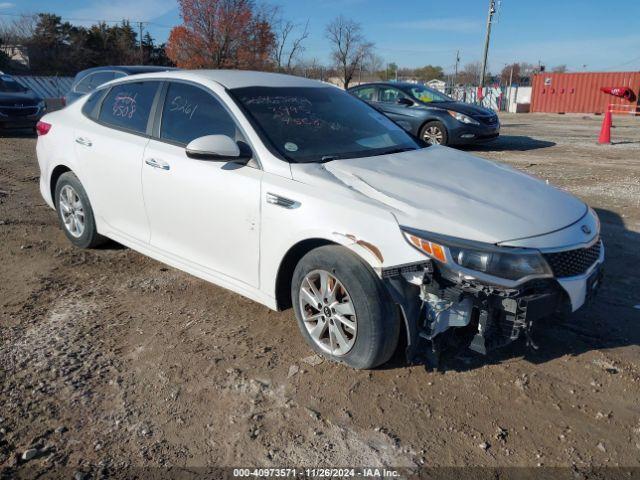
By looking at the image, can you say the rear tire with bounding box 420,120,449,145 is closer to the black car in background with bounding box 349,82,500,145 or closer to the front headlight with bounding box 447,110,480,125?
the black car in background with bounding box 349,82,500,145

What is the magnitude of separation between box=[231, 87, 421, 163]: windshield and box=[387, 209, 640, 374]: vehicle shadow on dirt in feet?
4.82

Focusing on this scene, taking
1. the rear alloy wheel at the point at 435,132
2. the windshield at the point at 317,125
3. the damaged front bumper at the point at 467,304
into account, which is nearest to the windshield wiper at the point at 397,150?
the windshield at the point at 317,125

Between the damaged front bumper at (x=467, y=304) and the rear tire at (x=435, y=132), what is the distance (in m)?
9.08

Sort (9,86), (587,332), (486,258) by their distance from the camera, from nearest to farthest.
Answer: (486,258)
(587,332)
(9,86)

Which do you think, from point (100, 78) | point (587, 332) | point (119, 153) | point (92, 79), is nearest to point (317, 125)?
point (119, 153)

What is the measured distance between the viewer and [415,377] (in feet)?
10.3

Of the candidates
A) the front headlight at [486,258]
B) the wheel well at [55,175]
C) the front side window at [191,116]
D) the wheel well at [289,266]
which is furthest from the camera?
the wheel well at [55,175]

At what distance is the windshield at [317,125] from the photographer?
360cm

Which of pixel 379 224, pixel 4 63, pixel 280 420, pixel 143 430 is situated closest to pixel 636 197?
pixel 379 224

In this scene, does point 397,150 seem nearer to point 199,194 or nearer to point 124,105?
point 199,194

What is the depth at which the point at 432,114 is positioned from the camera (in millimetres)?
11664

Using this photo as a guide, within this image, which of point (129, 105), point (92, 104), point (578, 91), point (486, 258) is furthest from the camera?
point (578, 91)

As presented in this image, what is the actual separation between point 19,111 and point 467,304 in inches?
557

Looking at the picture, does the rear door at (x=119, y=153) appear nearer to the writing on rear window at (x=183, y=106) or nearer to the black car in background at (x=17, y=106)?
the writing on rear window at (x=183, y=106)
